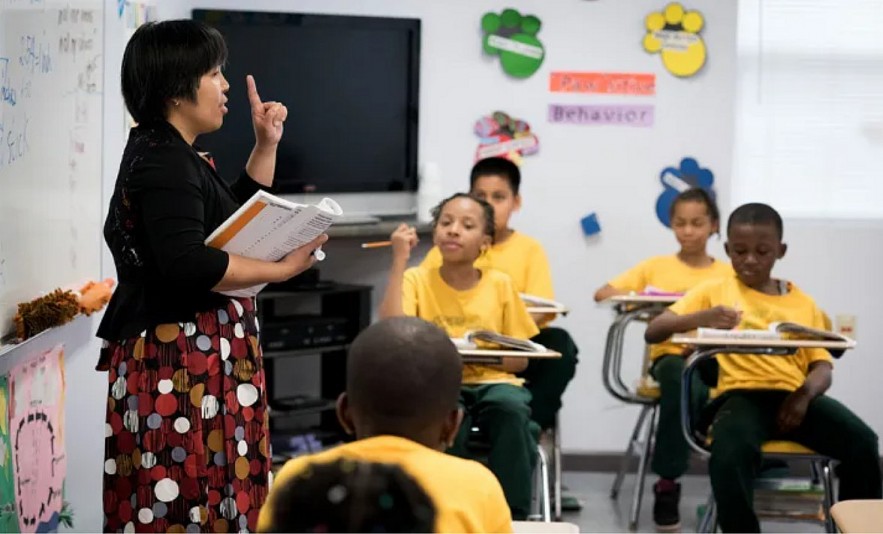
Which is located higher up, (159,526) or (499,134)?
(499,134)

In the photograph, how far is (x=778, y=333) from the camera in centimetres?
357

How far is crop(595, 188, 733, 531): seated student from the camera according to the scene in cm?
441

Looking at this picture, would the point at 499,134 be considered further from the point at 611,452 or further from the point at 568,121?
the point at 611,452

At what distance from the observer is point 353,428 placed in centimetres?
167

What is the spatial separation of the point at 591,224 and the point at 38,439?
8.72ft

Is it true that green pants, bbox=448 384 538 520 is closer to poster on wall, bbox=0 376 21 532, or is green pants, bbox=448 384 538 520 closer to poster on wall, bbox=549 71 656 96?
poster on wall, bbox=0 376 21 532

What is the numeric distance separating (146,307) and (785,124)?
3529 millimetres

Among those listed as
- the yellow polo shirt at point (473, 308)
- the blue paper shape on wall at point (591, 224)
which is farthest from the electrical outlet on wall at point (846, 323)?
the yellow polo shirt at point (473, 308)

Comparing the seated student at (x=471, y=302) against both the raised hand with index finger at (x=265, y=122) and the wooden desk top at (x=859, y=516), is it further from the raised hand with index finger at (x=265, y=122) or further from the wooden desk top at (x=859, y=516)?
the wooden desk top at (x=859, y=516)

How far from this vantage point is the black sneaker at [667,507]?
14.6ft

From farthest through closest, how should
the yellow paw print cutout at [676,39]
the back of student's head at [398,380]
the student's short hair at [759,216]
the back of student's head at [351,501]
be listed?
the yellow paw print cutout at [676,39]
the student's short hair at [759,216]
the back of student's head at [398,380]
the back of student's head at [351,501]

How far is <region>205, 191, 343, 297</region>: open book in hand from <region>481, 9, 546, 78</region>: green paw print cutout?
2980mm

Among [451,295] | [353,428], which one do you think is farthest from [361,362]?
[451,295]

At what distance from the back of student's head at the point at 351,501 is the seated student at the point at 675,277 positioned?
9.73 ft
